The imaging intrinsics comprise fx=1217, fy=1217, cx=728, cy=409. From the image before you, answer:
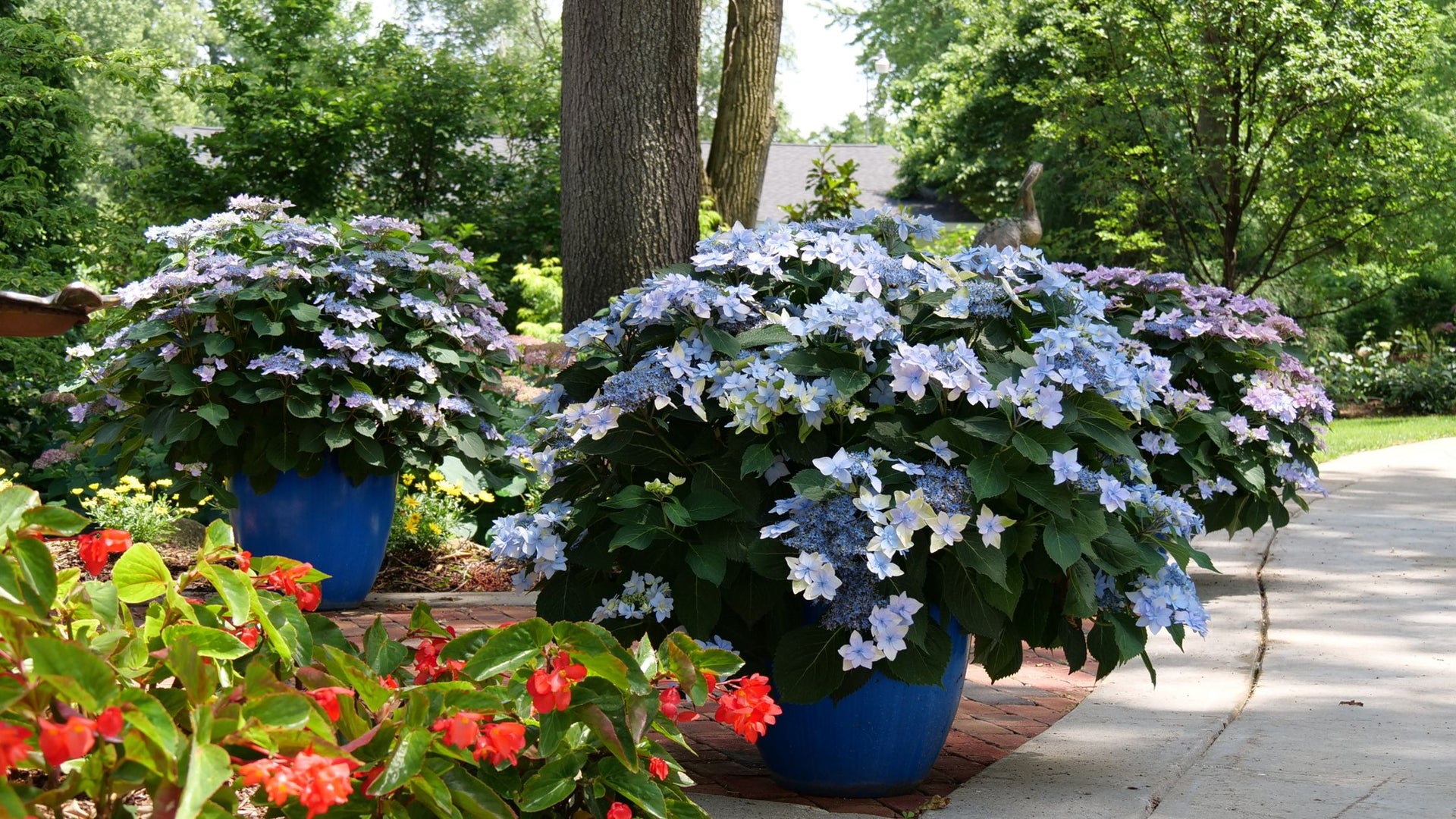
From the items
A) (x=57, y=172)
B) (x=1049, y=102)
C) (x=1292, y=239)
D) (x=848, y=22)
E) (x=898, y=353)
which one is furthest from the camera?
(x=848, y=22)

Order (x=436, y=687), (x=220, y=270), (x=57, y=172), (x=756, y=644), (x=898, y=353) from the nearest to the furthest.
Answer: (x=436, y=687), (x=898, y=353), (x=756, y=644), (x=220, y=270), (x=57, y=172)

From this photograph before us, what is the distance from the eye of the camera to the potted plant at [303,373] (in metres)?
4.21

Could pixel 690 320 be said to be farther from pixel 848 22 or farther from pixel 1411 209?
pixel 848 22

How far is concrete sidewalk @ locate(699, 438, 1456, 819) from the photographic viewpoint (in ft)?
8.86

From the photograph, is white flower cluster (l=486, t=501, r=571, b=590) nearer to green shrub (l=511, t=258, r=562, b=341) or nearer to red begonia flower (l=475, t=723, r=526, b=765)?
red begonia flower (l=475, t=723, r=526, b=765)

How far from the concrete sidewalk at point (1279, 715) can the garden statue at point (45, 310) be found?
162cm

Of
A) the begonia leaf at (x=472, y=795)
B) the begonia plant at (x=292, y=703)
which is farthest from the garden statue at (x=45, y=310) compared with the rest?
the begonia leaf at (x=472, y=795)

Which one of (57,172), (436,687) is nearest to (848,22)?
(57,172)

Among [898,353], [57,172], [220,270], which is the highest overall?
[57,172]

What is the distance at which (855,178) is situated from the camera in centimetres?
2481

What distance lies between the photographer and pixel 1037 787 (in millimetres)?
2826

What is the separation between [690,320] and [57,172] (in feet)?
21.8

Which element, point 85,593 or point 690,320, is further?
point 690,320

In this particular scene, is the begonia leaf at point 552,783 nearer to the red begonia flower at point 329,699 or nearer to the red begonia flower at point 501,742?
the red begonia flower at point 501,742
